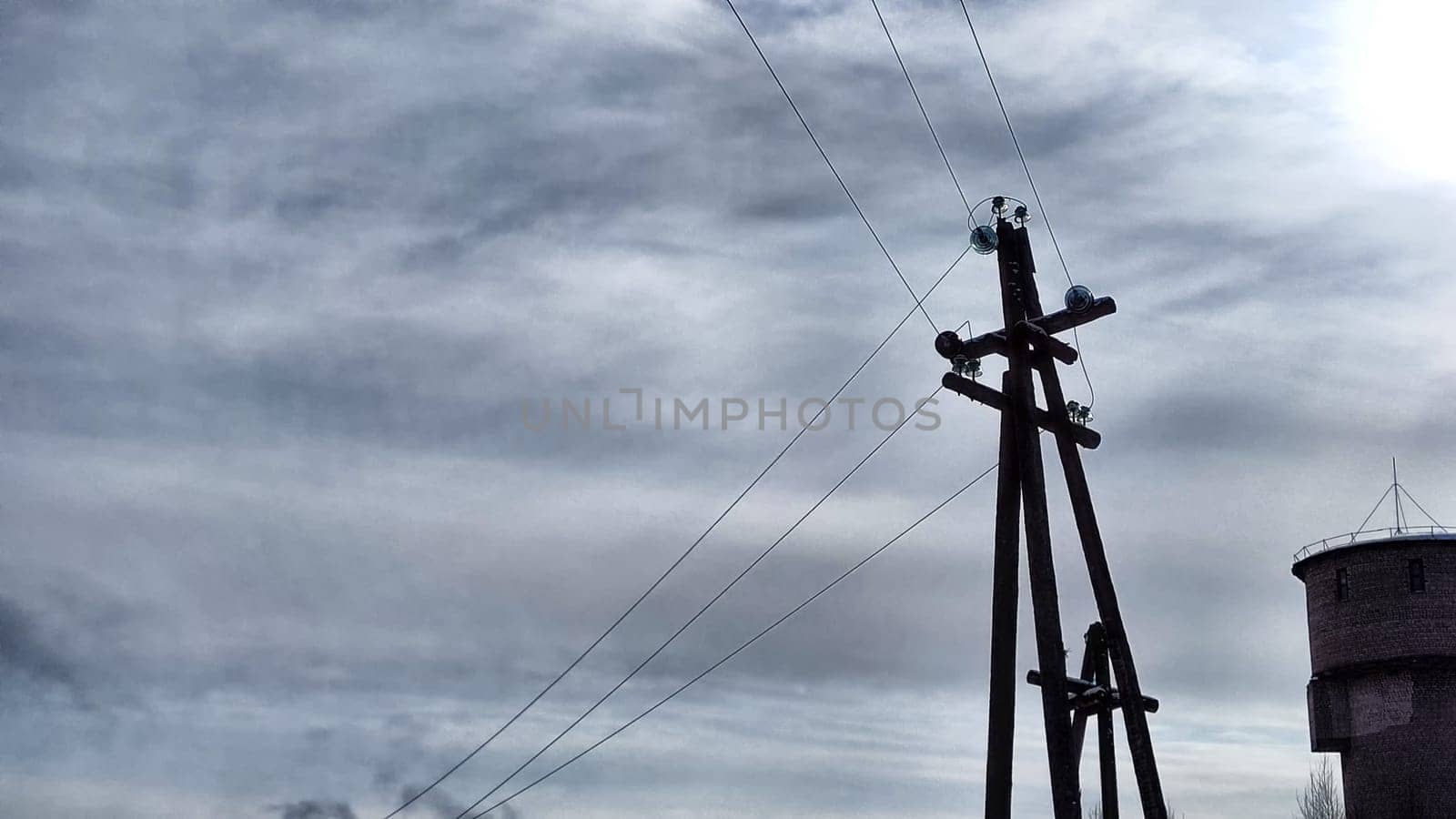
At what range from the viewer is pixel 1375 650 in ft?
146

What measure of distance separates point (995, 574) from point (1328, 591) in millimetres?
35931

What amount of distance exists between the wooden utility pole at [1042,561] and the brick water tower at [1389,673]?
31.2 metres

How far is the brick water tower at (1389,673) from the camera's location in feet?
142

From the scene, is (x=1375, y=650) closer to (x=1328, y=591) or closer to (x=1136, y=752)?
A: (x=1328, y=591)

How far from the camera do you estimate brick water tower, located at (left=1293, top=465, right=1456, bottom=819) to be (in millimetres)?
43250

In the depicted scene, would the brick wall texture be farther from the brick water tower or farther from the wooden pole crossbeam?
the wooden pole crossbeam

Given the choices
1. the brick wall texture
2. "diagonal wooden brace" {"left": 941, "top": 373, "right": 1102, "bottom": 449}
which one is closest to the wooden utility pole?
"diagonal wooden brace" {"left": 941, "top": 373, "right": 1102, "bottom": 449}

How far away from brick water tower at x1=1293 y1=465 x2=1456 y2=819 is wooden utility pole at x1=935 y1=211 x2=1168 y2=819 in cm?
3124

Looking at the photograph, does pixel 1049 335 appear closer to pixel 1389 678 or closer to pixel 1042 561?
pixel 1042 561

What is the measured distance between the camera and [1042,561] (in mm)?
15859

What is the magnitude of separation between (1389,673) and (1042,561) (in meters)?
34.5

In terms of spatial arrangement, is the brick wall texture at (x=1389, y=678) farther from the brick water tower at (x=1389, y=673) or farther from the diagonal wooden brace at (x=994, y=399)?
the diagonal wooden brace at (x=994, y=399)

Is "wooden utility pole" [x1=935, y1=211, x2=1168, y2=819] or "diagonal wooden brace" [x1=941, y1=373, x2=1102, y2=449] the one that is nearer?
"wooden utility pole" [x1=935, y1=211, x2=1168, y2=819]

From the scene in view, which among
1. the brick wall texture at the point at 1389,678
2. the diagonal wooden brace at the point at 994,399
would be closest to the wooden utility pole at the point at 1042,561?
the diagonal wooden brace at the point at 994,399
